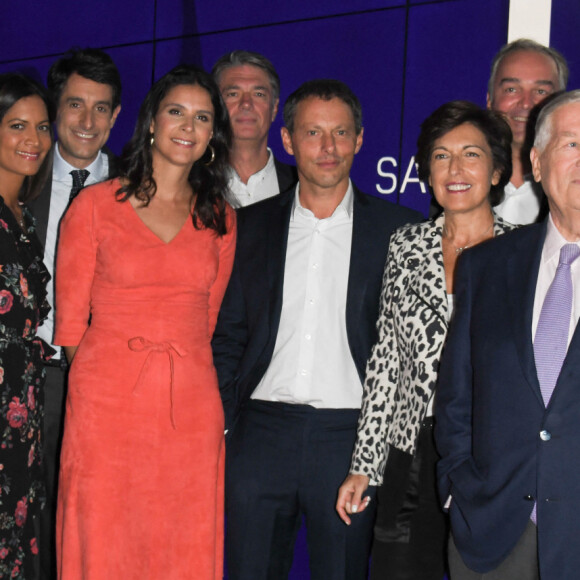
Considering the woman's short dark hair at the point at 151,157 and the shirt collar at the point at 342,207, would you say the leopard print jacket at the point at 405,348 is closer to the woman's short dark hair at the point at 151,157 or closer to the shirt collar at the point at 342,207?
the shirt collar at the point at 342,207

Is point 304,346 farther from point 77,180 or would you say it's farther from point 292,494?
point 77,180

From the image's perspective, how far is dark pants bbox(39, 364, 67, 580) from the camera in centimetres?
328

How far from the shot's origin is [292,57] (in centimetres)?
439

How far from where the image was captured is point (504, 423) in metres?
1.88

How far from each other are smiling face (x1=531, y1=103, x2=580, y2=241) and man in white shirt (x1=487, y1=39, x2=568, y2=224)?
1119mm

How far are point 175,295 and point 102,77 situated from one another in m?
1.47

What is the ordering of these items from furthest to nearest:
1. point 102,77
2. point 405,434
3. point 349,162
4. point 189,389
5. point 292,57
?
1. point 292,57
2. point 102,77
3. point 349,162
4. point 189,389
5. point 405,434

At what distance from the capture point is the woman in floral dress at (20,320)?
2.84 meters

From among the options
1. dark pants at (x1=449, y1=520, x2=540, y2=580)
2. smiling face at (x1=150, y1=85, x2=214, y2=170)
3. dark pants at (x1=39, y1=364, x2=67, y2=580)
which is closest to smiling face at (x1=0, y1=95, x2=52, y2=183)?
smiling face at (x1=150, y1=85, x2=214, y2=170)

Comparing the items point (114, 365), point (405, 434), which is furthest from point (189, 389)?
point (405, 434)

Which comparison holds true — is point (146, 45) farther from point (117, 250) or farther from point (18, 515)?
point (18, 515)

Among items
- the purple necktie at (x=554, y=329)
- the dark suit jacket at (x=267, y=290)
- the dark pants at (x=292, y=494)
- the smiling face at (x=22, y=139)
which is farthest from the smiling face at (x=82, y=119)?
the purple necktie at (x=554, y=329)

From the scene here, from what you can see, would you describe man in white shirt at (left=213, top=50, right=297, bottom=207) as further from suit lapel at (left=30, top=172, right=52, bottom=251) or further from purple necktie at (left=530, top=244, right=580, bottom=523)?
purple necktie at (left=530, top=244, right=580, bottom=523)

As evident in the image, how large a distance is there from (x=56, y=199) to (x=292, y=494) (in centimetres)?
164
